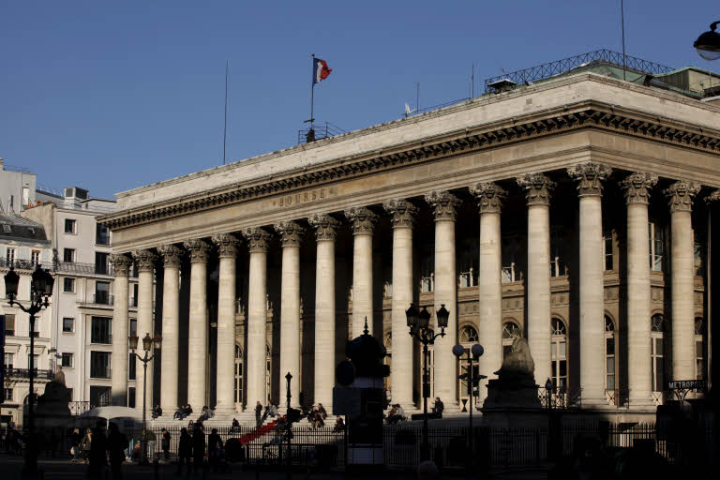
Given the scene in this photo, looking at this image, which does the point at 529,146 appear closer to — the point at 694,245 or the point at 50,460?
the point at 694,245

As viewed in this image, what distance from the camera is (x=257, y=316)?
202 feet

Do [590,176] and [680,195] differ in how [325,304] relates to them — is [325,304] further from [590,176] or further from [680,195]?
[680,195]

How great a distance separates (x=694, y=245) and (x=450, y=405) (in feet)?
39.5

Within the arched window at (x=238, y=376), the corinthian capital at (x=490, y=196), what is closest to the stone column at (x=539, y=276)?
the corinthian capital at (x=490, y=196)

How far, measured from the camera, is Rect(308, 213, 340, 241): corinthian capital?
189 ft

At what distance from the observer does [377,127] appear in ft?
184

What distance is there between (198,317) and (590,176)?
25.9 metres

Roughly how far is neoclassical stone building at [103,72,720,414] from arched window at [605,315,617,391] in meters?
0.10

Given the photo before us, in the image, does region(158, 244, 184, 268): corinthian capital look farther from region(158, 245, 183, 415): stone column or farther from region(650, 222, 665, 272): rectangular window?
region(650, 222, 665, 272): rectangular window

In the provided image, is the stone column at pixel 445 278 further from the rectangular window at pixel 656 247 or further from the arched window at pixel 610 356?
the rectangular window at pixel 656 247

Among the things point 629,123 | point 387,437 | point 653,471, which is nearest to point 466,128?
point 629,123

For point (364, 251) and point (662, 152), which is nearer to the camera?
point (662, 152)

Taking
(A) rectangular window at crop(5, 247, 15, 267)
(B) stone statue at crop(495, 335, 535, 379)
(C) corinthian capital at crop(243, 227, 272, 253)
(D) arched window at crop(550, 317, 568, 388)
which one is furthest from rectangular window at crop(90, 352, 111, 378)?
(B) stone statue at crop(495, 335, 535, 379)

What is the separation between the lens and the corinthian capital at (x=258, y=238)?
61.9m
